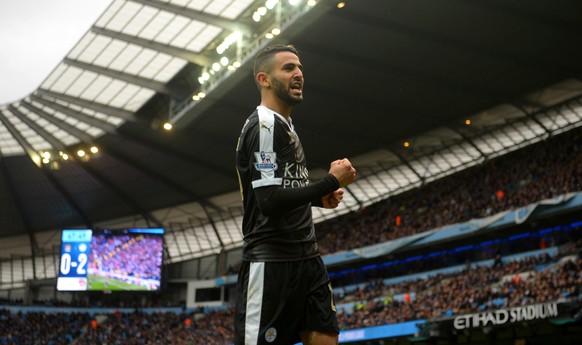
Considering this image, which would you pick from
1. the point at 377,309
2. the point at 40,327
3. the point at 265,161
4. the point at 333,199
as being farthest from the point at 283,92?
the point at 40,327

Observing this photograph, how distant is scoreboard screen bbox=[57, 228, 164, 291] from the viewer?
4578 cm

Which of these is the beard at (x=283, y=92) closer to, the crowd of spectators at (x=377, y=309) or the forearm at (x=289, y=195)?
the forearm at (x=289, y=195)

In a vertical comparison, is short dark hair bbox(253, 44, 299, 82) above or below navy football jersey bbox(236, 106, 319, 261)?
above

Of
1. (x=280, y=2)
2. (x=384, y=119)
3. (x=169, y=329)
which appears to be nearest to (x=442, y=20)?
(x=280, y=2)

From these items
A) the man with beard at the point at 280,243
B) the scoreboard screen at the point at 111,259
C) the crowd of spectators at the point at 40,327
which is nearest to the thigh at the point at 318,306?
the man with beard at the point at 280,243

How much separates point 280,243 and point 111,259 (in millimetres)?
43585

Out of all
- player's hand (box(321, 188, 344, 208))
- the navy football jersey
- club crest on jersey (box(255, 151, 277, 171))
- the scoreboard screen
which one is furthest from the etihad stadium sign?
the scoreboard screen

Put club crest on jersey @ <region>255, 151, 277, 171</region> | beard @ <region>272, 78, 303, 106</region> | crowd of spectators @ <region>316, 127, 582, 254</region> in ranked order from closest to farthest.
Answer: club crest on jersey @ <region>255, 151, 277, 171</region> < beard @ <region>272, 78, 303, 106</region> < crowd of spectators @ <region>316, 127, 582, 254</region>

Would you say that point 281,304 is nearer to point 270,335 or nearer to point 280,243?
point 270,335

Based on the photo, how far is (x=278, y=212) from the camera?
4504 mm

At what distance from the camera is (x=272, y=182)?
452 centimetres

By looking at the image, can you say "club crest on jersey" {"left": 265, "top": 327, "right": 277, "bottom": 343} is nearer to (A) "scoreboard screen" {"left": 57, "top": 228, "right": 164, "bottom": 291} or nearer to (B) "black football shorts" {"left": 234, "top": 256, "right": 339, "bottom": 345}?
(B) "black football shorts" {"left": 234, "top": 256, "right": 339, "bottom": 345}

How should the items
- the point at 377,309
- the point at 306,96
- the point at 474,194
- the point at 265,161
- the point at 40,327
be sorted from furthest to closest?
the point at 40,327 < the point at 474,194 < the point at 377,309 < the point at 306,96 < the point at 265,161

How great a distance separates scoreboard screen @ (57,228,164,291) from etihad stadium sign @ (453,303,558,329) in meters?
23.5
